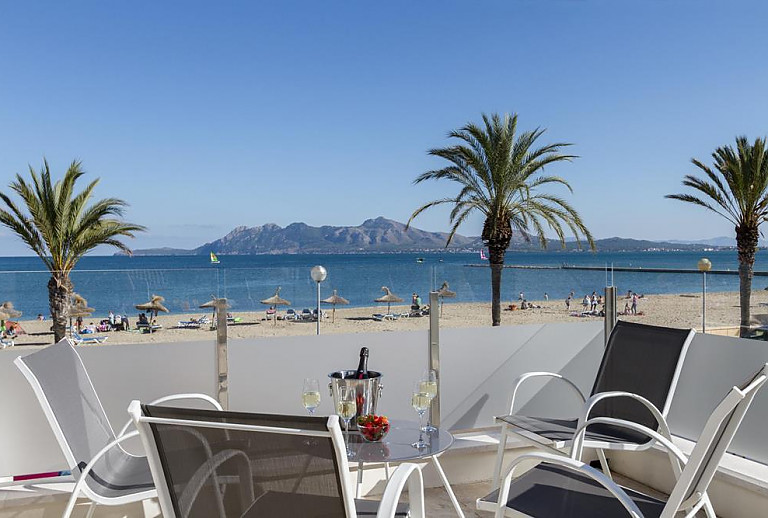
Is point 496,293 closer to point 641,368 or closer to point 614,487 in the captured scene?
point 641,368

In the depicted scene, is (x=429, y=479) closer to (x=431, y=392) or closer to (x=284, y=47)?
(x=431, y=392)

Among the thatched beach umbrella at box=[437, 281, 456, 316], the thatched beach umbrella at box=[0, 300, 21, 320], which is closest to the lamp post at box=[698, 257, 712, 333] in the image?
the thatched beach umbrella at box=[437, 281, 456, 316]

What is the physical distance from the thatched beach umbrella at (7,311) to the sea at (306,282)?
0.04 m

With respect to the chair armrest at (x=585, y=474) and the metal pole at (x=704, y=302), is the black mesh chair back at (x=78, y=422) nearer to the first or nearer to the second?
the chair armrest at (x=585, y=474)

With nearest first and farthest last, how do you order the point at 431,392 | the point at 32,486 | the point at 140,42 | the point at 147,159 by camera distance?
the point at 431,392 < the point at 32,486 < the point at 140,42 < the point at 147,159

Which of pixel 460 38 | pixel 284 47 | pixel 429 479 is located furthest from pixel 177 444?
pixel 284 47

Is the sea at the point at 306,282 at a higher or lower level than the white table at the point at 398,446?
higher

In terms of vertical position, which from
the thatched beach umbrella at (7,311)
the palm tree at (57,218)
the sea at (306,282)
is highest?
the palm tree at (57,218)

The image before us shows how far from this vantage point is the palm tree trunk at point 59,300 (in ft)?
14.2

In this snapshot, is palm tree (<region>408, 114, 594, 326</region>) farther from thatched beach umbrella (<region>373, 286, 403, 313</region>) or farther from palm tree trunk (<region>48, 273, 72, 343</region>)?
palm tree trunk (<region>48, 273, 72, 343</region>)

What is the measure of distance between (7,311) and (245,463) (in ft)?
11.8

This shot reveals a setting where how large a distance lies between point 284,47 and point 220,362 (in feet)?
56.4

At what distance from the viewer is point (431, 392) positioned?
2787mm

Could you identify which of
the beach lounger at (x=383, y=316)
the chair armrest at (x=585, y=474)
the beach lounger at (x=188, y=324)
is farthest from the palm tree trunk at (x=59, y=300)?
the chair armrest at (x=585, y=474)
